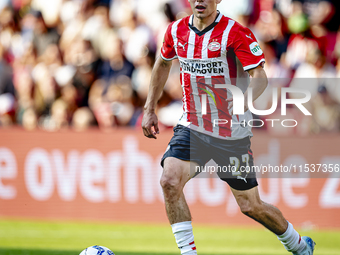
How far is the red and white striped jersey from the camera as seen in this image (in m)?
4.99

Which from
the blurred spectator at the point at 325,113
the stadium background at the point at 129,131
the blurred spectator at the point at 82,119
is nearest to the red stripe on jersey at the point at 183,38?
the stadium background at the point at 129,131

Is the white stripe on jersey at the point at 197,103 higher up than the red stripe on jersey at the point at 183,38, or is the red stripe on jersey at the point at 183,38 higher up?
the red stripe on jersey at the point at 183,38

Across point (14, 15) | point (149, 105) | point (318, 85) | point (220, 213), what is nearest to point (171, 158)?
point (149, 105)

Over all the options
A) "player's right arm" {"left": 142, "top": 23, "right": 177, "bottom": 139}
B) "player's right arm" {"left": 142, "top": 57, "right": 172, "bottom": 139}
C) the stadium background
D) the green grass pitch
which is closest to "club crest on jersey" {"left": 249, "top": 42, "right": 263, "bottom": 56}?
"player's right arm" {"left": 142, "top": 23, "right": 177, "bottom": 139}

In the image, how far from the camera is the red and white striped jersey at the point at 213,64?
499 cm

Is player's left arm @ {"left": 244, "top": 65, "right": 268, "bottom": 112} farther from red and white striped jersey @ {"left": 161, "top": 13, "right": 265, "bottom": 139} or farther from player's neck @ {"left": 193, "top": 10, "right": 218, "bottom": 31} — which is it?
player's neck @ {"left": 193, "top": 10, "right": 218, "bottom": 31}

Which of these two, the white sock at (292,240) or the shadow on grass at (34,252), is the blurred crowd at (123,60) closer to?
the shadow on grass at (34,252)

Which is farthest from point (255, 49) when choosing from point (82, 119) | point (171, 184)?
point (82, 119)

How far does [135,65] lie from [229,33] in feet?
20.7

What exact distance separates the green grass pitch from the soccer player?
2.46 meters

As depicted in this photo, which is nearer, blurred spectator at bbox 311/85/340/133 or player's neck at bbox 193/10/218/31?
player's neck at bbox 193/10/218/31

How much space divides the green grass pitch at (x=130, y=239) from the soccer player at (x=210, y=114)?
8.08 ft

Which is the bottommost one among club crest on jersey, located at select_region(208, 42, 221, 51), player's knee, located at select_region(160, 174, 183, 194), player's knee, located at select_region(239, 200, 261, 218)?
player's knee, located at select_region(239, 200, 261, 218)

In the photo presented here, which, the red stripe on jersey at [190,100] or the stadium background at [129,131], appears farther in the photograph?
the stadium background at [129,131]
